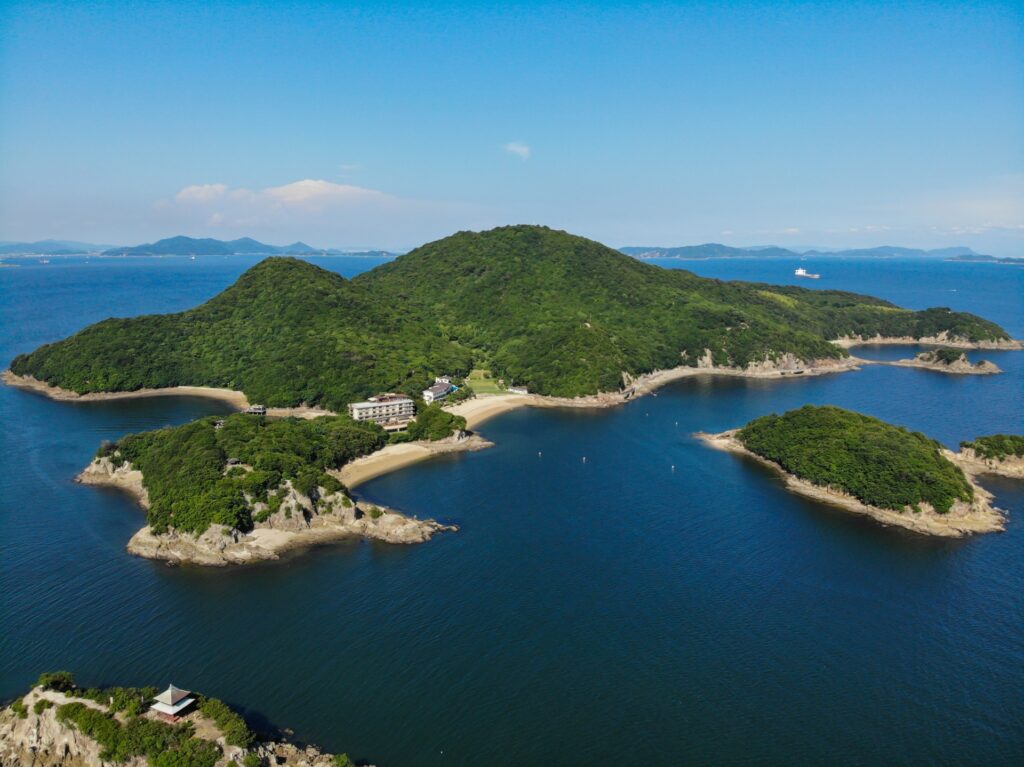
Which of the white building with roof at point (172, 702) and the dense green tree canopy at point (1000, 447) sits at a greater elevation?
the dense green tree canopy at point (1000, 447)

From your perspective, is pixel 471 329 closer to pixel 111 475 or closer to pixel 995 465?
pixel 111 475

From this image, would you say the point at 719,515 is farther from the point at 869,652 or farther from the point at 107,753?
the point at 107,753

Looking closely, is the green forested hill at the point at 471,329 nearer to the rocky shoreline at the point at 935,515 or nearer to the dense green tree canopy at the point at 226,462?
the dense green tree canopy at the point at 226,462

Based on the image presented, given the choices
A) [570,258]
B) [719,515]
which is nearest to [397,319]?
[570,258]

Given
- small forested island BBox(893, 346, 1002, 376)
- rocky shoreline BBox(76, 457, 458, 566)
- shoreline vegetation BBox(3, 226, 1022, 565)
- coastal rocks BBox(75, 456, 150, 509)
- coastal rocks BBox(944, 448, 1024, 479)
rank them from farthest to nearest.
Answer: small forested island BBox(893, 346, 1002, 376) → coastal rocks BBox(944, 448, 1024, 479) → coastal rocks BBox(75, 456, 150, 509) → shoreline vegetation BBox(3, 226, 1022, 565) → rocky shoreline BBox(76, 457, 458, 566)

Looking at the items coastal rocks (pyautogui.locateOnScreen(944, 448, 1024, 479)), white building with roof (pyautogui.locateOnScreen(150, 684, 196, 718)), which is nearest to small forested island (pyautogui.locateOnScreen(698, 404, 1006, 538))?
coastal rocks (pyautogui.locateOnScreen(944, 448, 1024, 479))

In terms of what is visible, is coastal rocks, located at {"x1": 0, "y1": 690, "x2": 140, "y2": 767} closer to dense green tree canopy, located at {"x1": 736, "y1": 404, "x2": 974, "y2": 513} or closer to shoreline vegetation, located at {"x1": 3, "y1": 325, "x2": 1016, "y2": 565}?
shoreline vegetation, located at {"x1": 3, "y1": 325, "x2": 1016, "y2": 565}

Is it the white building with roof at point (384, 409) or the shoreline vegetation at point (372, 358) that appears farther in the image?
the white building with roof at point (384, 409)

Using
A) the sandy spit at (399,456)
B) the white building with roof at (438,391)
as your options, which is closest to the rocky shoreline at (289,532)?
the sandy spit at (399,456)
